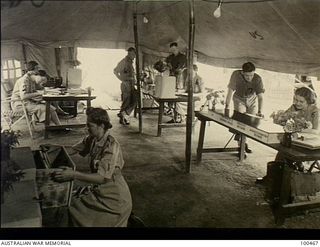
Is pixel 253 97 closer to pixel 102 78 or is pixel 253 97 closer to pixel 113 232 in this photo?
pixel 102 78

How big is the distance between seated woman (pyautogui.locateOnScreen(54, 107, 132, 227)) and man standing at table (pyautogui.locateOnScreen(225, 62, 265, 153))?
7.71 ft

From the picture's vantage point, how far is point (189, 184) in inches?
127

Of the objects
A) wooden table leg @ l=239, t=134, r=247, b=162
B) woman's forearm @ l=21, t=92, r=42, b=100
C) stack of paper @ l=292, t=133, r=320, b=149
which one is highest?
woman's forearm @ l=21, t=92, r=42, b=100

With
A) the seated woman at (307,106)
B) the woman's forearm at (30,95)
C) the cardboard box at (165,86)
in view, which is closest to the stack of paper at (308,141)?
the seated woman at (307,106)

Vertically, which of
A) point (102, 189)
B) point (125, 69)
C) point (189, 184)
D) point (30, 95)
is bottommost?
point (189, 184)

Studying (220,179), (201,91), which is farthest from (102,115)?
(201,91)

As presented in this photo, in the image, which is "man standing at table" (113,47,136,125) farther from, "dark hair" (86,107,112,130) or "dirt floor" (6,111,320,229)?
"dark hair" (86,107,112,130)

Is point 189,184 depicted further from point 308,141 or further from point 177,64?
point 177,64

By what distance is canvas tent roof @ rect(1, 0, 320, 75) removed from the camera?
3051 mm

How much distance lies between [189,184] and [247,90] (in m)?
1.66

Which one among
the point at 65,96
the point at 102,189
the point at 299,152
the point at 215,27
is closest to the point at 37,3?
the point at 102,189

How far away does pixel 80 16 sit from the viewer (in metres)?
3.43

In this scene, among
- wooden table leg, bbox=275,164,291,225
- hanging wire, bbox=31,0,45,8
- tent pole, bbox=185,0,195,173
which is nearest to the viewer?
hanging wire, bbox=31,0,45,8

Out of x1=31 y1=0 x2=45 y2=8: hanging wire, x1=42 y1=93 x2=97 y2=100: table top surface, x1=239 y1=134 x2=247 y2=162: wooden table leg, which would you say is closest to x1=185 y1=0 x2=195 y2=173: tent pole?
x1=239 y1=134 x2=247 y2=162: wooden table leg
